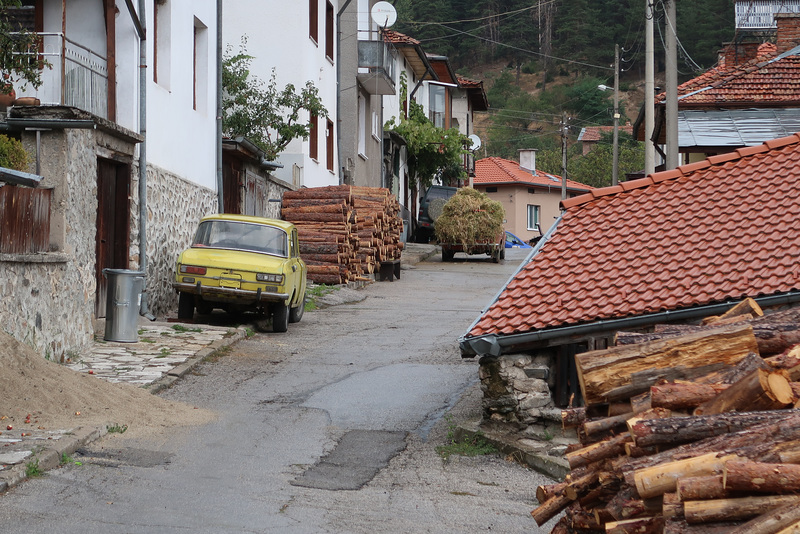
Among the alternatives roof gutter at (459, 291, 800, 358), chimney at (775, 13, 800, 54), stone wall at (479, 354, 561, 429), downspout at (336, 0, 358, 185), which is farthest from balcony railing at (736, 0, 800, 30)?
stone wall at (479, 354, 561, 429)

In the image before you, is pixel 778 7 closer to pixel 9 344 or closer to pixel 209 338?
pixel 209 338

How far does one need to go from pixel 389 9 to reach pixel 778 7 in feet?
52.7

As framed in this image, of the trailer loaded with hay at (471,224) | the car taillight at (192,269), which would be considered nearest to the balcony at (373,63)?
the trailer loaded with hay at (471,224)

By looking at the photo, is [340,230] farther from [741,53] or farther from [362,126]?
[741,53]

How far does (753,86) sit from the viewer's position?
24.7 m

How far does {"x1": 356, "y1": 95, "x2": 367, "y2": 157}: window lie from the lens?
34.8 meters

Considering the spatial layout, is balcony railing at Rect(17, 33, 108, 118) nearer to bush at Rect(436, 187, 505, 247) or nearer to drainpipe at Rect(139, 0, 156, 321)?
drainpipe at Rect(139, 0, 156, 321)

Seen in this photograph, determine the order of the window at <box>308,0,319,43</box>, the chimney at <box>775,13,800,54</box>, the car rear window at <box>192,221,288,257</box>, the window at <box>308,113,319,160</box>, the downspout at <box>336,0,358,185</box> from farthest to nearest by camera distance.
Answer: the downspout at <box>336,0,358,185</box>
the chimney at <box>775,13,800,54</box>
the window at <box>308,113,319,160</box>
the window at <box>308,0,319,43</box>
the car rear window at <box>192,221,288,257</box>

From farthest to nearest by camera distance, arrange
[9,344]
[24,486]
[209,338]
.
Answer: [209,338], [9,344], [24,486]

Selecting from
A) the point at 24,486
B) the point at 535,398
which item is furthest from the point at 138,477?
the point at 535,398

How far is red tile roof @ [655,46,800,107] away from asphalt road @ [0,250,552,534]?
11.7 meters

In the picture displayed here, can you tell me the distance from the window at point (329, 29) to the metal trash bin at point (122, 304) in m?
16.6

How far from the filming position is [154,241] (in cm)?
1764

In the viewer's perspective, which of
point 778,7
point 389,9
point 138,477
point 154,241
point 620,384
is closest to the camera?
point 620,384
